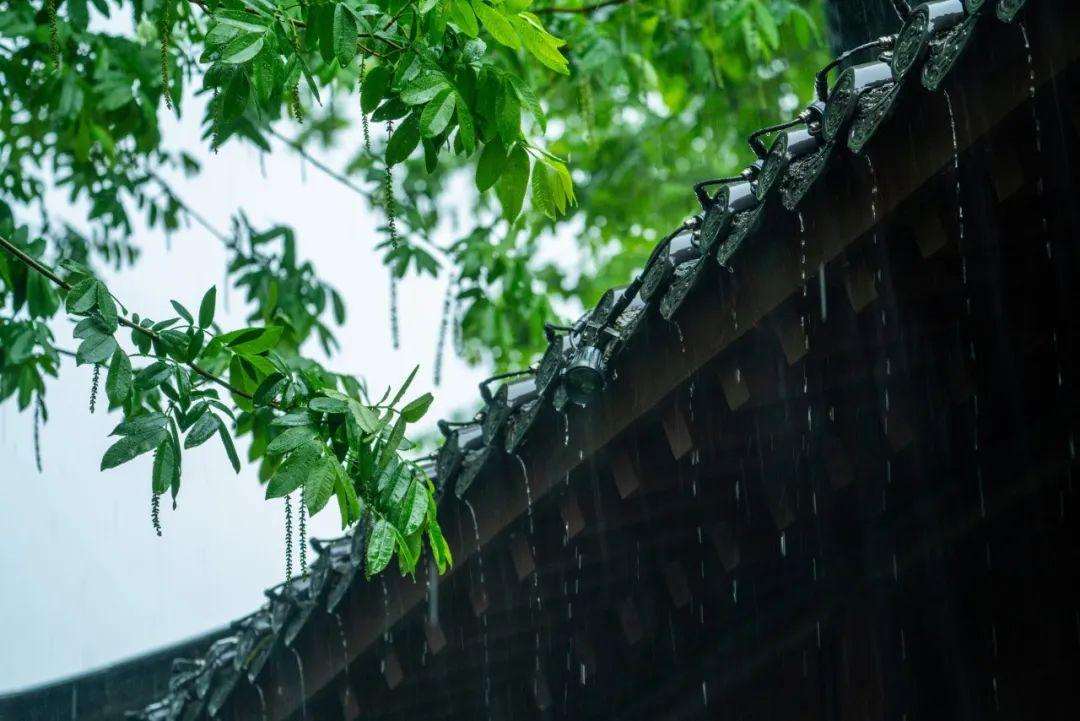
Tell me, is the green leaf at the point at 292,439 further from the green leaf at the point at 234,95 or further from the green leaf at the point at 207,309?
the green leaf at the point at 234,95

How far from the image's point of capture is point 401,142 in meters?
2.36

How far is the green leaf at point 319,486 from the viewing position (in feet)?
7.30

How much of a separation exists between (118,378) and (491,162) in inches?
34.0

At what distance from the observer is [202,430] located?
7.99ft

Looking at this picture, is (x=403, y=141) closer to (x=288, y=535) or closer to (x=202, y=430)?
(x=202, y=430)

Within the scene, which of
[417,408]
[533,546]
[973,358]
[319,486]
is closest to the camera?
[319,486]

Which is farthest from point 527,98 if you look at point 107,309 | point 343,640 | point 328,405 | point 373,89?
point 343,640

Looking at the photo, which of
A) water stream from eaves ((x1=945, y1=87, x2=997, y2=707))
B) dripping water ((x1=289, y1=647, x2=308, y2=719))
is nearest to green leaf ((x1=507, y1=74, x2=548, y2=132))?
water stream from eaves ((x1=945, y1=87, x2=997, y2=707))

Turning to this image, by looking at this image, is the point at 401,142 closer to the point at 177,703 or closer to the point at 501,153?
the point at 501,153

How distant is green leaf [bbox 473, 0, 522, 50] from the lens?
92.1 inches

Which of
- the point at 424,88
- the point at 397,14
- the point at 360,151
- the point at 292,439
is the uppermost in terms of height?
the point at 360,151

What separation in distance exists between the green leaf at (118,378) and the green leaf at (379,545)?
0.57 metres

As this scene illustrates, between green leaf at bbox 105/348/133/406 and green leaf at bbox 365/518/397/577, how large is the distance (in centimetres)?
57

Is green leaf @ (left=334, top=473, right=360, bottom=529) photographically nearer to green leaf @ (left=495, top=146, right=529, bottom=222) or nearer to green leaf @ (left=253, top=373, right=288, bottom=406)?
green leaf @ (left=253, top=373, right=288, bottom=406)
